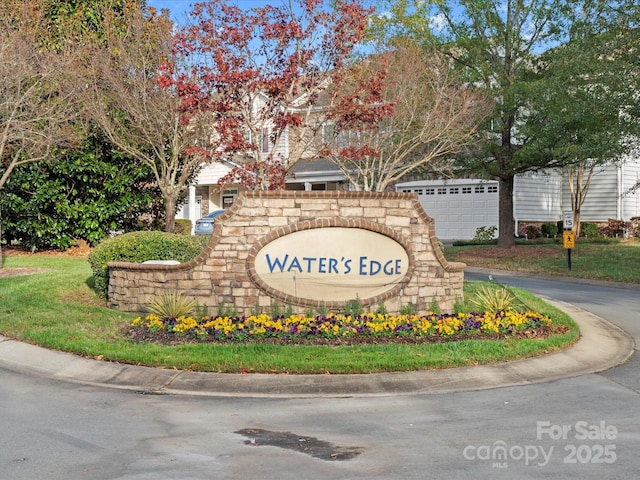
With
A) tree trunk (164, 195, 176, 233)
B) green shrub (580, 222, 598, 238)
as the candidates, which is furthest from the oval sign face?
green shrub (580, 222, 598, 238)

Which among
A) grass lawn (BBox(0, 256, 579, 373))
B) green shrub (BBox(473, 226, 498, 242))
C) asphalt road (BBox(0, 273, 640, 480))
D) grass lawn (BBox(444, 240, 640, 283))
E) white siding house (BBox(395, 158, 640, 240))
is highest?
white siding house (BBox(395, 158, 640, 240))

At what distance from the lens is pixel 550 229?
36.6 metres

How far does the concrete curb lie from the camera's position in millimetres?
8898

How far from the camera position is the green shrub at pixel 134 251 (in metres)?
14.4

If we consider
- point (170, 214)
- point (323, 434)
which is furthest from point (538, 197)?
point (323, 434)

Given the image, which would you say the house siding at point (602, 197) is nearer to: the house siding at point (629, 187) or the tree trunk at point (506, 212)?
the house siding at point (629, 187)

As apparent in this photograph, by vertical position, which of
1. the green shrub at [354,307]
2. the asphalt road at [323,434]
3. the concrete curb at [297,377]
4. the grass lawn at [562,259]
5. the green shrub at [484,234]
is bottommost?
the asphalt road at [323,434]

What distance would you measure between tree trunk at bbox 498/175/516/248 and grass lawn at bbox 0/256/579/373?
1626cm

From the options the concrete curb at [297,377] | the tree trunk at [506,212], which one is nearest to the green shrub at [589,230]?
the tree trunk at [506,212]

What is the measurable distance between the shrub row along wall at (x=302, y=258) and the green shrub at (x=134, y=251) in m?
1.77

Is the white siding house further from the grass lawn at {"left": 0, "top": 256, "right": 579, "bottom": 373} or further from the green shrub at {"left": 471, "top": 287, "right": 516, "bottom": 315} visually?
the grass lawn at {"left": 0, "top": 256, "right": 579, "bottom": 373}

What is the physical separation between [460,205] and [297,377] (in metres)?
29.3

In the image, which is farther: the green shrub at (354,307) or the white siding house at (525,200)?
the white siding house at (525,200)

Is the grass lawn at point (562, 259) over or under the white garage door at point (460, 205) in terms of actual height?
under
